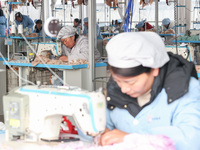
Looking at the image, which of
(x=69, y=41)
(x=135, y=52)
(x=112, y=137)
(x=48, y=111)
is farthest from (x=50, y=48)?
(x=135, y=52)

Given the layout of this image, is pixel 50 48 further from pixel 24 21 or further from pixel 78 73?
pixel 24 21

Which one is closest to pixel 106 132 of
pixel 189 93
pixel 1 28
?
pixel 189 93

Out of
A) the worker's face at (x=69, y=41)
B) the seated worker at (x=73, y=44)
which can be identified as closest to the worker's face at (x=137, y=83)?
the seated worker at (x=73, y=44)

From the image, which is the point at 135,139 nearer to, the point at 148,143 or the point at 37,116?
the point at 148,143

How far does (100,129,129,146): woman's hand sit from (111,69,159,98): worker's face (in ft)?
0.57

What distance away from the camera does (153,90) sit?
60.7 inches

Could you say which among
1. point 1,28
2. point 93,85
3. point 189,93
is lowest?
point 93,85

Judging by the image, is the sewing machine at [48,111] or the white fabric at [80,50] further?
the white fabric at [80,50]

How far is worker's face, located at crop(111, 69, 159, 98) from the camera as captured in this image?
146 centimetres

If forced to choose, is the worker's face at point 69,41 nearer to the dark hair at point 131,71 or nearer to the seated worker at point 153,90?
the seated worker at point 153,90

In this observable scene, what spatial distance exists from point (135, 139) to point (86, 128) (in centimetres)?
25

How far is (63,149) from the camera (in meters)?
1.55

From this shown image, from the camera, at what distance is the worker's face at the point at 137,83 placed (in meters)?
1.46

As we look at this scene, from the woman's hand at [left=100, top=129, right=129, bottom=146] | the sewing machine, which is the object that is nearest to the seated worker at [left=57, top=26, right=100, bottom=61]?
the sewing machine
